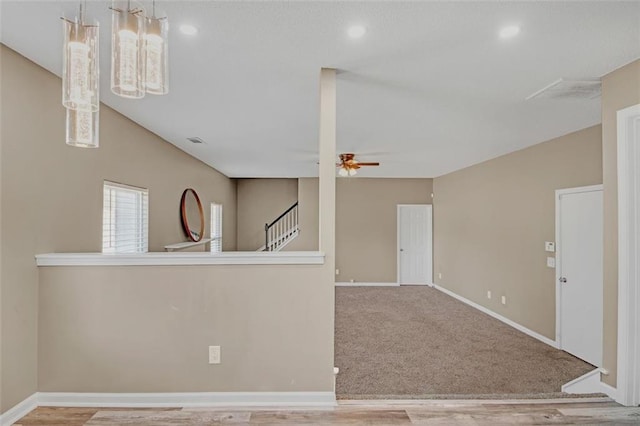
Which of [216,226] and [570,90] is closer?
[570,90]

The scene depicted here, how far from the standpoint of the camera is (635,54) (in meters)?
2.43

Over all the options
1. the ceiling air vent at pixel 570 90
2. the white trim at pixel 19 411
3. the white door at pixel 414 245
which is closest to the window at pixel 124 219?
the white trim at pixel 19 411

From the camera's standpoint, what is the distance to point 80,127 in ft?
6.32

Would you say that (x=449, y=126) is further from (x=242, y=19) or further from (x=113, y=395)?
(x=113, y=395)

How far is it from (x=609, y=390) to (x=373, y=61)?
3130 mm

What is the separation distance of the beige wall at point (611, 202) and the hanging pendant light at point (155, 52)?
318cm

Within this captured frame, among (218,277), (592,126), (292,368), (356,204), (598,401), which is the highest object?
(592,126)

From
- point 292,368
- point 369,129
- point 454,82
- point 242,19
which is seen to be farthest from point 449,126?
point 292,368

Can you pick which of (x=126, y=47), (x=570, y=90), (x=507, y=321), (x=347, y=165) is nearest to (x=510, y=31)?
(x=570, y=90)

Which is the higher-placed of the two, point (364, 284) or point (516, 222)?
point (516, 222)

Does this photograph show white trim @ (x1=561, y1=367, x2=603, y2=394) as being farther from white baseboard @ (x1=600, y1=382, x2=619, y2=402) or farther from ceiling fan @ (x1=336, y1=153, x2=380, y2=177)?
ceiling fan @ (x1=336, y1=153, x2=380, y2=177)

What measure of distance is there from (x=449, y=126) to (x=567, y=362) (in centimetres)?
309

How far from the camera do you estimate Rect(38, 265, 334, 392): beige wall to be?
8.65ft

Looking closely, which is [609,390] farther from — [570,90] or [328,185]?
[328,185]
